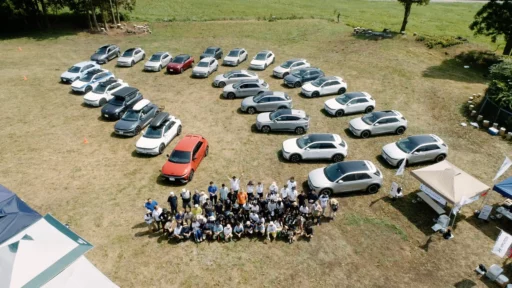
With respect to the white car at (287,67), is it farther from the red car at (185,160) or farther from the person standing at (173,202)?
the person standing at (173,202)

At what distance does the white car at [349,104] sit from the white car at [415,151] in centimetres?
536

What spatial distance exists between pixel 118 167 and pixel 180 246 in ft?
23.9

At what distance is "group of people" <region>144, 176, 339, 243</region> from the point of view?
600 inches

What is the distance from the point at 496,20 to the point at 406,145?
21377 mm

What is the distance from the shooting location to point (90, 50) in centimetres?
3719

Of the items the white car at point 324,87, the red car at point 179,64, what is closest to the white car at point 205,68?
the red car at point 179,64

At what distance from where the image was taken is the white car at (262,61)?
109 ft

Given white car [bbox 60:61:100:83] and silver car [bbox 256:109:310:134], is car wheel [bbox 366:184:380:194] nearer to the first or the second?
silver car [bbox 256:109:310:134]

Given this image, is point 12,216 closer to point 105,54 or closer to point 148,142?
point 148,142

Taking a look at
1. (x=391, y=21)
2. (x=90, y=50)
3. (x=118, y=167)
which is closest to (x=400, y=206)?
(x=118, y=167)

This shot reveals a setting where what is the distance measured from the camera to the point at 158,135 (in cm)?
2120

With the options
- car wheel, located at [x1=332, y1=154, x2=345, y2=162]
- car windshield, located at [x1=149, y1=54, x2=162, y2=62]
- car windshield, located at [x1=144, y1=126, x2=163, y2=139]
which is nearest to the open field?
car wheel, located at [x1=332, y1=154, x2=345, y2=162]

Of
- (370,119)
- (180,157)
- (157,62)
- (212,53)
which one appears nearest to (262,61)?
(212,53)

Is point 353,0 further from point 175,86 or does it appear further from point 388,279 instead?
point 388,279
